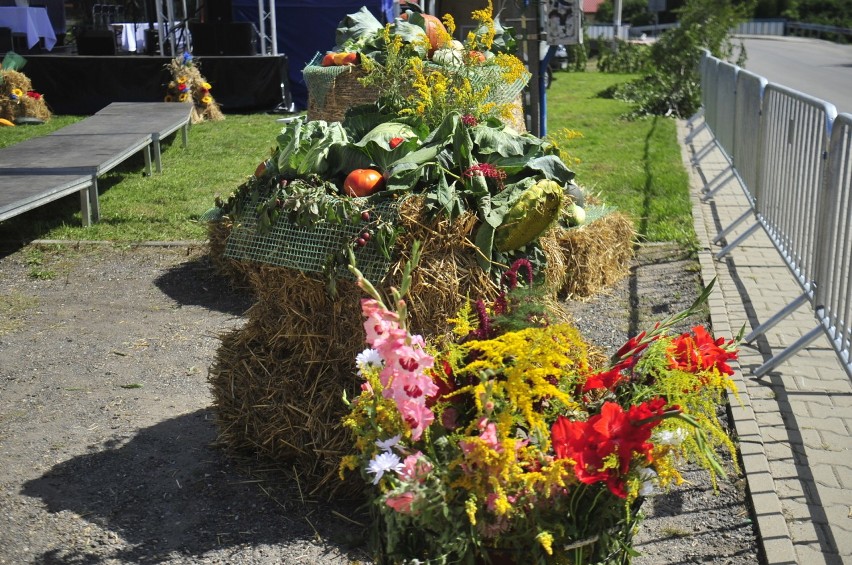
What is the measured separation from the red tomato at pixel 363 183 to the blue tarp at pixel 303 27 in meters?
13.9

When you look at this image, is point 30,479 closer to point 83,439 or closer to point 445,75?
point 83,439

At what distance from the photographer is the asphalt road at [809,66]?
20.0 metres

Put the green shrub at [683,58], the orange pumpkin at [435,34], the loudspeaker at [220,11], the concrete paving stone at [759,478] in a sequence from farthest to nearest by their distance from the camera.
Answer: the loudspeaker at [220,11]
the green shrub at [683,58]
the orange pumpkin at [435,34]
the concrete paving stone at [759,478]

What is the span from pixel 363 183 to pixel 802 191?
3.21 m

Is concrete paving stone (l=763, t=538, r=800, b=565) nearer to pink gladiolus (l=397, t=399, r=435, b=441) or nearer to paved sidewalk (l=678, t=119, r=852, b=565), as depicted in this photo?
paved sidewalk (l=678, t=119, r=852, b=565)

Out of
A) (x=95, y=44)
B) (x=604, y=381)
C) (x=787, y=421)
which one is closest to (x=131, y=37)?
(x=95, y=44)

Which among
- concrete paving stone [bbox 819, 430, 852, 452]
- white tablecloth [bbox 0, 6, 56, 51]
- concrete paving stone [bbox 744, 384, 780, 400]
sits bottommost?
concrete paving stone [bbox 819, 430, 852, 452]

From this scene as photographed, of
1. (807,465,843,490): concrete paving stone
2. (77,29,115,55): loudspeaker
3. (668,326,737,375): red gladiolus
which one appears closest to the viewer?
(668,326,737,375): red gladiolus

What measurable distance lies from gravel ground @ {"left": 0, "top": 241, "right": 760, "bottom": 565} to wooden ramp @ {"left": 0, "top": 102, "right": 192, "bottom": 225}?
1093mm

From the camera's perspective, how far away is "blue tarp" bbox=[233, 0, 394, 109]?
17.2 metres

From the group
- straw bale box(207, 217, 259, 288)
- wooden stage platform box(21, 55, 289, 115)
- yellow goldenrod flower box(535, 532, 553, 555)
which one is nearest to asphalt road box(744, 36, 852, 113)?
wooden stage platform box(21, 55, 289, 115)

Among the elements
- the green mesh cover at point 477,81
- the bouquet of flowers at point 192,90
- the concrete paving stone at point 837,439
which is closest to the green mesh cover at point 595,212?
the green mesh cover at point 477,81

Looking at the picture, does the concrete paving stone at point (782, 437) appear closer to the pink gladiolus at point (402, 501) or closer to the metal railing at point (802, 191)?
the metal railing at point (802, 191)

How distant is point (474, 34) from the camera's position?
16.4 feet
